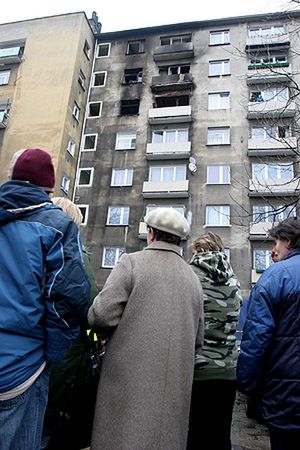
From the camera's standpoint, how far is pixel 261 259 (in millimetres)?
19219

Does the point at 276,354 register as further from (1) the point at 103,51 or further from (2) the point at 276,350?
(1) the point at 103,51

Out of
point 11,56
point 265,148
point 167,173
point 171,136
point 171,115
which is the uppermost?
point 11,56

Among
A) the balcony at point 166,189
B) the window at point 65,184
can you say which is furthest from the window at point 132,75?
the balcony at point 166,189

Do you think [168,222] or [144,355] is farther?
[168,222]

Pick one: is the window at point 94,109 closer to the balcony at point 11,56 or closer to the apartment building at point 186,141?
the apartment building at point 186,141

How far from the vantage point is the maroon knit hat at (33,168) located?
6.77 ft

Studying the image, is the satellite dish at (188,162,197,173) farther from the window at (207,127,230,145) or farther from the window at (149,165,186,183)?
the window at (207,127,230,145)

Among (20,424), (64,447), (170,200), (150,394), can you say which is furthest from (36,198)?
(170,200)

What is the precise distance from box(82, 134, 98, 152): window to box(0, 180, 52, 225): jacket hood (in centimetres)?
2325

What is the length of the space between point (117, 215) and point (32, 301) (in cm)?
2033

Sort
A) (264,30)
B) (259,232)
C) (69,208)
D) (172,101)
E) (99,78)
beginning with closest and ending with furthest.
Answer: (69,208)
(259,232)
(172,101)
(264,30)
(99,78)

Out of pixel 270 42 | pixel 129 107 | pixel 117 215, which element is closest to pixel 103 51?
pixel 129 107

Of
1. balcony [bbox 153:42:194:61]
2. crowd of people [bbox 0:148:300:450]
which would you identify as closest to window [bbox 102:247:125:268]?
balcony [bbox 153:42:194:61]

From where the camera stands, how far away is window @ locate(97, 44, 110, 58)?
90.4ft
